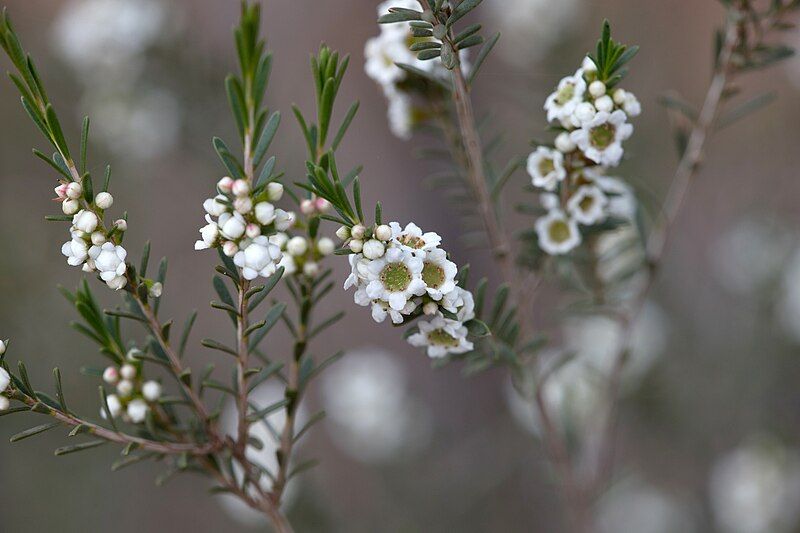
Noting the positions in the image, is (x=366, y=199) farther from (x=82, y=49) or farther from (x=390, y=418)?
(x=82, y=49)

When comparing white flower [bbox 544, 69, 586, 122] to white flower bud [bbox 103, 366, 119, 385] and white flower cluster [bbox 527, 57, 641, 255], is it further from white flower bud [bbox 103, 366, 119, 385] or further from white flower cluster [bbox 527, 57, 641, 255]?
white flower bud [bbox 103, 366, 119, 385]

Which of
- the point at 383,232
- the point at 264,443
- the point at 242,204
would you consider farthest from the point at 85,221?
the point at 264,443

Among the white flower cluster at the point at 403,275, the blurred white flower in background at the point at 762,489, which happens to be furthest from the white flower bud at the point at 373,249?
the blurred white flower in background at the point at 762,489

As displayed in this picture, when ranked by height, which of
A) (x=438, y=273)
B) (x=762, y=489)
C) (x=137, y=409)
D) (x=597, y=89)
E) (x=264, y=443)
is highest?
(x=597, y=89)

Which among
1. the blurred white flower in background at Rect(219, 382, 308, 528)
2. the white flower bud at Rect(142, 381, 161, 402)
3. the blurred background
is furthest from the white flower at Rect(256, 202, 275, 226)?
the blurred white flower in background at Rect(219, 382, 308, 528)

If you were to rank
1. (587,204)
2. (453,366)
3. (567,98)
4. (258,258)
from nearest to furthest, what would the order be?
(258,258) → (567,98) → (587,204) → (453,366)

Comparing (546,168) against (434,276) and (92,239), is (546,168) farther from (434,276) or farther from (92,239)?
(92,239)
